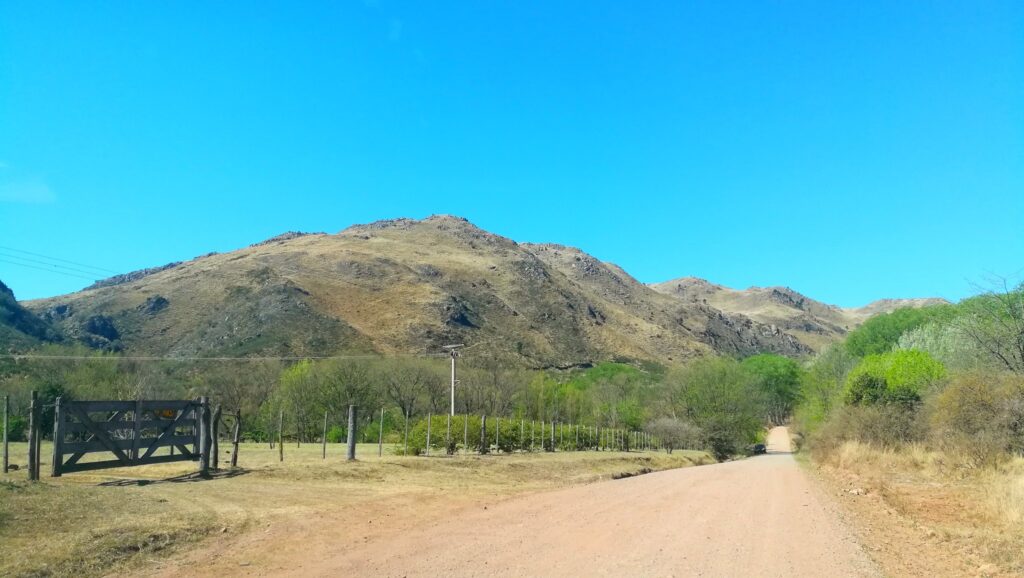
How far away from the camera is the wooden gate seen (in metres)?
15.6

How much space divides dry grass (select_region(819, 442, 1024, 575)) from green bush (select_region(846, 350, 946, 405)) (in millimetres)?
6236

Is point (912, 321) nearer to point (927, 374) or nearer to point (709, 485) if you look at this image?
point (927, 374)

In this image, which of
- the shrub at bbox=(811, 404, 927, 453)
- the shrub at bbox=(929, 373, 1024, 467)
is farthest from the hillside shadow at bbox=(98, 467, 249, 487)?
the shrub at bbox=(811, 404, 927, 453)

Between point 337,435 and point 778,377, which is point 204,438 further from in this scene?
point 778,377

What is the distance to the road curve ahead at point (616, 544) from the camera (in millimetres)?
8961

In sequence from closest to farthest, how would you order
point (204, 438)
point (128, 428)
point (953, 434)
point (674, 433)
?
1. point (128, 428)
2. point (204, 438)
3. point (953, 434)
4. point (674, 433)

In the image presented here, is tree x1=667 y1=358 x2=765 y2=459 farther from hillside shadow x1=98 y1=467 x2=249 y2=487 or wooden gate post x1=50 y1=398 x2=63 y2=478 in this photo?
wooden gate post x1=50 y1=398 x2=63 y2=478

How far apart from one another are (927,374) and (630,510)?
119 ft

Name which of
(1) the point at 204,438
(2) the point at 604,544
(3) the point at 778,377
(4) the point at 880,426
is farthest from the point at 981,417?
(3) the point at 778,377

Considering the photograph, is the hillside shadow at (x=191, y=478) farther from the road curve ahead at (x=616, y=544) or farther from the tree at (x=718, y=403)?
the tree at (x=718, y=403)

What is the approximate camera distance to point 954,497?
19.8 metres

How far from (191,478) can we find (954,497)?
71.0ft

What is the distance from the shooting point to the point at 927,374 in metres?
42.6

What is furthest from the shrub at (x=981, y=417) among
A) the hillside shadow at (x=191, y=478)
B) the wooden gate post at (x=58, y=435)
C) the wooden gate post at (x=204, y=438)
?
the wooden gate post at (x=58, y=435)
